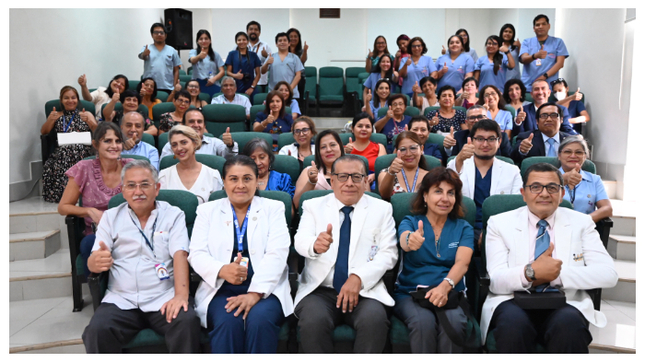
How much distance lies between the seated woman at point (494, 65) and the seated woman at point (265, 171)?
12.9 feet

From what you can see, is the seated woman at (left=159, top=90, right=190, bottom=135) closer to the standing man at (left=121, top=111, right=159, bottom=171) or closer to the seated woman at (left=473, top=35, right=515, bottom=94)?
the standing man at (left=121, top=111, right=159, bottom=171)

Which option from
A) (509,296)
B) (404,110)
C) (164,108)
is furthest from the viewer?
(164,108)

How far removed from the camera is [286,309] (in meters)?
2.19

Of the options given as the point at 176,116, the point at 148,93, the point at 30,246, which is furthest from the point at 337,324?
the point at 148,93

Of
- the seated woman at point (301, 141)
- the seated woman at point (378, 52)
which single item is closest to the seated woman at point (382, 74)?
the seated woman at point (378, 52)

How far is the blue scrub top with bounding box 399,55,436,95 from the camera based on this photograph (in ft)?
20.6

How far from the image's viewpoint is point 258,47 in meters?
7.05

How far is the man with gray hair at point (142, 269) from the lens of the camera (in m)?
2.04

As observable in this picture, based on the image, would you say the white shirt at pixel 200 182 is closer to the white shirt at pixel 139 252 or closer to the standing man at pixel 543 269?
the white shirt at pixel 139 252

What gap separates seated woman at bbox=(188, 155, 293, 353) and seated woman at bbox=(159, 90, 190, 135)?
2.66 metres

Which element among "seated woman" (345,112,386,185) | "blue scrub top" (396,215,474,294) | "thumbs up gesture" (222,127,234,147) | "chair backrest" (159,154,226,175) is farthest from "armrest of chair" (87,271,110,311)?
"seated woman" (345,112,386,185)
